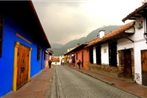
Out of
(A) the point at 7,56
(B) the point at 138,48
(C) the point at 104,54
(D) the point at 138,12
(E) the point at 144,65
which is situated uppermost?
(D) the point at 138,12

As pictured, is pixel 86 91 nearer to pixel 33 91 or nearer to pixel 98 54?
pixel 33 91

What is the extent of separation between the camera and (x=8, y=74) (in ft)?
32.1

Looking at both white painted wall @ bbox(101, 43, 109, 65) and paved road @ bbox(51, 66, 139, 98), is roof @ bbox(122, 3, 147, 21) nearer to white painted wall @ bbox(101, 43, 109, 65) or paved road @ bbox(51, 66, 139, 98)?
paved road @ bbox(51, 66, 139, 98)

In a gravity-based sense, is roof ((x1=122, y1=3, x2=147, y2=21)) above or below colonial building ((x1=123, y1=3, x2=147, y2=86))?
above

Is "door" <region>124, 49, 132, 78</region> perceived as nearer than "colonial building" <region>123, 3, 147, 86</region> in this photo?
No

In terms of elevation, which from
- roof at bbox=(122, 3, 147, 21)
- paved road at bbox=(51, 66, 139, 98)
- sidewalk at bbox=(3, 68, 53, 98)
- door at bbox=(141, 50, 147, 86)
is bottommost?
paved road at bbox=(51, 66, 139, 98)

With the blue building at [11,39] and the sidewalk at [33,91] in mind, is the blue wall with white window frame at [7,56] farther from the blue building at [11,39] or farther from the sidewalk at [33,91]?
the sidewalk at [33,91]

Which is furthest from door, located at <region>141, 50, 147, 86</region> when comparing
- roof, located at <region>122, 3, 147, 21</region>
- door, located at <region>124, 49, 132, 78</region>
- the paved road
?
door, located at <region>124, 49, 132, 78</region>

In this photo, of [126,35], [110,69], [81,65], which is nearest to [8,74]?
[126,35]

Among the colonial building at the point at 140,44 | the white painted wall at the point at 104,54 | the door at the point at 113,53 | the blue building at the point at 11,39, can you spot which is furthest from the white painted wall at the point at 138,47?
the blue building at the point at 11,39

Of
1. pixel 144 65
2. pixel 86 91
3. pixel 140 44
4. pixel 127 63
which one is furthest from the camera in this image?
pixel 127 63

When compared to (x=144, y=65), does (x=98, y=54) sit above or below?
above

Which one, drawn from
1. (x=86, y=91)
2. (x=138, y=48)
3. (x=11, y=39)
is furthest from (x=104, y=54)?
(x=11, y=39)

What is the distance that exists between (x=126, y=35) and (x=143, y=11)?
115 inches
